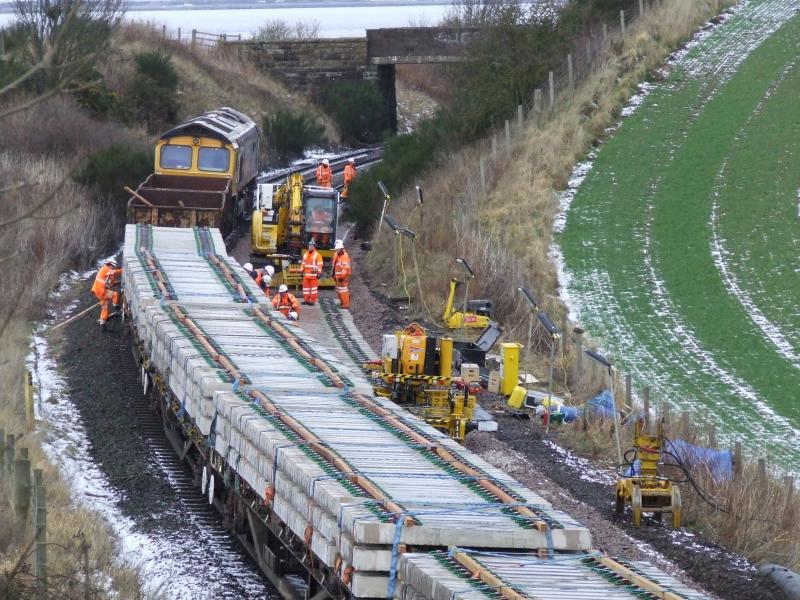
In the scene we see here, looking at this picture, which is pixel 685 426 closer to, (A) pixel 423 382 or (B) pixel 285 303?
(A) pixel 423 382

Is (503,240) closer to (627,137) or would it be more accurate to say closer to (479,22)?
(627,137)

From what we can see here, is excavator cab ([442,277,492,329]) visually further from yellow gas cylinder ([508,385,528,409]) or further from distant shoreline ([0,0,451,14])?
distant shoreline ([0,0,451,14])

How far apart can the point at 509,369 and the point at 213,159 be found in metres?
14.5

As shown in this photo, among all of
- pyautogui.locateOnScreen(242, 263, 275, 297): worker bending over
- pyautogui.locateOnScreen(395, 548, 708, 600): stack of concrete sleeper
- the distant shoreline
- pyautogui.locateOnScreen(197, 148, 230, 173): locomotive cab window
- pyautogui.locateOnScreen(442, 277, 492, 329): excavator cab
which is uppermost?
the distant shoreline

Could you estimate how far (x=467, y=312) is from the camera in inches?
987

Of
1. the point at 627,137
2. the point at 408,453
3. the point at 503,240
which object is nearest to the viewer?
the point at 408,453

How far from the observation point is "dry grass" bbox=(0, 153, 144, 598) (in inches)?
491

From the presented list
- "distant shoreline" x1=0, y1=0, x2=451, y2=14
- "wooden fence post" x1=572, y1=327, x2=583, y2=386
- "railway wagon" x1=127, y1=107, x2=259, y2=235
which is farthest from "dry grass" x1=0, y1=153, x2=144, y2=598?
"distant shoreline" x1=0, y1=0, x2=451, y2=14

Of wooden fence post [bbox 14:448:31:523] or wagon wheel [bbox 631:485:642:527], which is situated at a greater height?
wooden fence post [bbox 14:448:31:523]

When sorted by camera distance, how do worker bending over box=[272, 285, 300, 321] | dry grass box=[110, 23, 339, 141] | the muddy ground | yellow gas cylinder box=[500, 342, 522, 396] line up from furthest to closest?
1. dry grass box=[110, 23, 339, 141]
2. worker bending over box=[272, 285, 300, 321]
3. yellow gas cylinder box=[500, 342, 522, 396]
4. the muddy ground

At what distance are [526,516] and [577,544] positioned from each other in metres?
0.51

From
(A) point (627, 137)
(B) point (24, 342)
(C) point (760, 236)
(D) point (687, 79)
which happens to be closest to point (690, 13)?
(D) point (687, 79)

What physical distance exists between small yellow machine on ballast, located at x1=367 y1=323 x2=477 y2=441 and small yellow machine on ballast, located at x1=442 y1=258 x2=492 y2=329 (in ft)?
15.9

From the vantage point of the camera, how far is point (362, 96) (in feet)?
178
